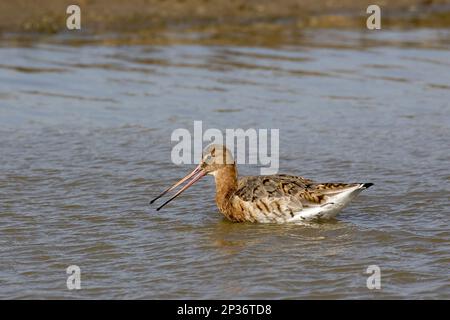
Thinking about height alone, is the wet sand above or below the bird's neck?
above

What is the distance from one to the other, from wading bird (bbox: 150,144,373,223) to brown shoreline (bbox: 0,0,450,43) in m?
8.23

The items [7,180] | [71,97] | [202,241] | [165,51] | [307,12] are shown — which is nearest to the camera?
[202,241]

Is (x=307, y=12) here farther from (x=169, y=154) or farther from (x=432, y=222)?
(x=432, y=222)

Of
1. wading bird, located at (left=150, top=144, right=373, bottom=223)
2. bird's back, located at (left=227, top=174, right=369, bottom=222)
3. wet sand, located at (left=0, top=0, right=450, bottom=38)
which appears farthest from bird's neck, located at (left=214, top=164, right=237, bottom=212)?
wet sand, located at (left=0, top=0, right=450, bottom=38)

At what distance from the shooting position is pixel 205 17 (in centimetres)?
1873

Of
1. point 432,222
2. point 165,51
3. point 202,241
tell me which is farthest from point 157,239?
point 165,51

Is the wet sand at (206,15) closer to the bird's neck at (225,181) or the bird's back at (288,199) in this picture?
the bird's neck at (225,181)

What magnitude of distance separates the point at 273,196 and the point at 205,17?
10.5m

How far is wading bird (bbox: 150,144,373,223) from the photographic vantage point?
8.54m

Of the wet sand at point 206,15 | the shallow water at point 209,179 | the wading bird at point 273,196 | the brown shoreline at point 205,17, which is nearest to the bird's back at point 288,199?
the wading bird at point 273,196

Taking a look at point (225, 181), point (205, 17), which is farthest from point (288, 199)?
point (205, 17)

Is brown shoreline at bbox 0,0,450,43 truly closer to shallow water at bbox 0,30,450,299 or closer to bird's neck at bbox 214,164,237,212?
shallow water at bbox 0,30,450,299

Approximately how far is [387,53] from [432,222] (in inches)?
328
